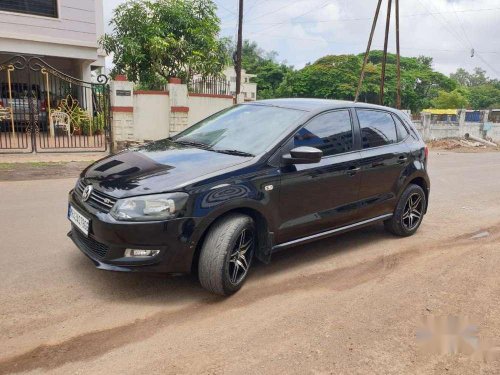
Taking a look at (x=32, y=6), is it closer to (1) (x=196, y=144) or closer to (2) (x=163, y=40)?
(2) (x=163, y=40)

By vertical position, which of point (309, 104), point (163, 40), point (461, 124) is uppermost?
point (163, 40)

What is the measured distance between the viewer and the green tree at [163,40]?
15875 mm

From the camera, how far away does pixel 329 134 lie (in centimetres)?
447

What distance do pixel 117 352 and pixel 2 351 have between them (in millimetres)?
715

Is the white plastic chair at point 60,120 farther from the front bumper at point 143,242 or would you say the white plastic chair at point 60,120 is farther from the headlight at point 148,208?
the headlight at point 148,208

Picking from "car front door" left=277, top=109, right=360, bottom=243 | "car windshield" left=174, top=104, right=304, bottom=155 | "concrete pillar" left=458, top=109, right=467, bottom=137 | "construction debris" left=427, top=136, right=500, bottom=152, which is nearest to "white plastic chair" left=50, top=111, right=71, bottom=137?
"car windshield" left=174, top=104, right=304, bottom=155

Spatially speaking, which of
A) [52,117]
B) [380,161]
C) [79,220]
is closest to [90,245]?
[79,220]

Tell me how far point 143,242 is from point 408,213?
11.8ft

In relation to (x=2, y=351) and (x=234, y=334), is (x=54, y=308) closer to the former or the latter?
(x=2, y=351)

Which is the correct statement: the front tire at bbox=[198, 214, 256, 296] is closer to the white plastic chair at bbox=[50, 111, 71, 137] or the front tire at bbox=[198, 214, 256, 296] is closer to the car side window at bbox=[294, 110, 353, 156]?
the car side window at bbox=[294, 110, 353, 156]

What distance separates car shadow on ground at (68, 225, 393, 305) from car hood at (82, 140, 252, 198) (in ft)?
2.32

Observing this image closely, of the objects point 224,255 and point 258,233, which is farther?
point 258,233

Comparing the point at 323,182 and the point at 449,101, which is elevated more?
the point at 449,101

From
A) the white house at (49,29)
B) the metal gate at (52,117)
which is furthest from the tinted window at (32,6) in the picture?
the metal gate at (52,117)
